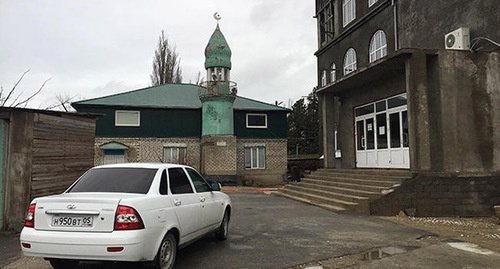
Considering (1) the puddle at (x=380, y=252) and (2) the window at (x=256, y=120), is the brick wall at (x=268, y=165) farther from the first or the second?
(1) the puddle at (x=380, y=252)

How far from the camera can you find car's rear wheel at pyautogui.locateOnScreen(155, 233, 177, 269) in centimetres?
456

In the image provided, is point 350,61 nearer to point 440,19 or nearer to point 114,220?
point 440,19

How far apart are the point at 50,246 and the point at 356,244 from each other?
5.27m

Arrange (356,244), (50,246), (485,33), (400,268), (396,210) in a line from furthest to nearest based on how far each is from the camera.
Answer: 1. (485,33)
2. (396,210)
3. (356,244)
4. (400,268)
5. (50,246)

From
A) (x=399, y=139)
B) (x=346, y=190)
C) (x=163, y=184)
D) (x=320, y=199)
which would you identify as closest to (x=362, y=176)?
(x=346, y=190)

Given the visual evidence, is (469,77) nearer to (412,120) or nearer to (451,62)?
(451,62)

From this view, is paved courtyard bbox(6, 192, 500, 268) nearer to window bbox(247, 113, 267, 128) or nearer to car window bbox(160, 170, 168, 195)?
car window bbox(160, 170, 168, 195)

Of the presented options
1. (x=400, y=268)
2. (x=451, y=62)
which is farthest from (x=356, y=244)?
(x=451, y=62)

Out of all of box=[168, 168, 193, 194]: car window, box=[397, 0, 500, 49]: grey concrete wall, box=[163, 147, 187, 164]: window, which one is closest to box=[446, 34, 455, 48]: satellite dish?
box=[397, 0, 500, 49]: grey concrete wall

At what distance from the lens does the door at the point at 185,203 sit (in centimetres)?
520

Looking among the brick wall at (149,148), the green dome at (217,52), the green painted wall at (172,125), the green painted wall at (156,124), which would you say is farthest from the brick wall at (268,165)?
the green dome at (217,52)

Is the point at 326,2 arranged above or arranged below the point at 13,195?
above

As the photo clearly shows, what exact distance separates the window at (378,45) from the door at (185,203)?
42.3 ft

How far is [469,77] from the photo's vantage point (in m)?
11.0
